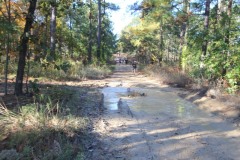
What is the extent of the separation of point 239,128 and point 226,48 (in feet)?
17.3

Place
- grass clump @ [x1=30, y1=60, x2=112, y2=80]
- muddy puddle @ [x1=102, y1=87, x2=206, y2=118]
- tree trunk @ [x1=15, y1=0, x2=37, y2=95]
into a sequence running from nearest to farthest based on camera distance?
1. tree trunk @ [x1=15, y1=0, x2=37, y2=95]
2. muddy puddle @ [x1=102, y1=87, x2=206, y2=118]
3. grass clump @ [x1=30, y1=60, x2=112, y2=80]

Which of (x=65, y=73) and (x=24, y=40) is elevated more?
(x=24, y=40)

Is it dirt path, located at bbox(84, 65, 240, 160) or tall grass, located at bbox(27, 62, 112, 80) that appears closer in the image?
dirt path, located at bbox(84, 65, 240, 160)

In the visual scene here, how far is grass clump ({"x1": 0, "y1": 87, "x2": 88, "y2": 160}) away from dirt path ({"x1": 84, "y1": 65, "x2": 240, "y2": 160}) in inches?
22.9

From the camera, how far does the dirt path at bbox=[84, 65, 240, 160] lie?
5656 millimetres

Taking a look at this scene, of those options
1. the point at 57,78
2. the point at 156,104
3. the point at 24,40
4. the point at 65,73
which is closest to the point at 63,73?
the point at 65,73

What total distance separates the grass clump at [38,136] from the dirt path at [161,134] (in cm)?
58

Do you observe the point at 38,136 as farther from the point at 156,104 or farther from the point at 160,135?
the point at 156,104

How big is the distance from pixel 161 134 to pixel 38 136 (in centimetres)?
304

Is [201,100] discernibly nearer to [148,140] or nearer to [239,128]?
[239,128]

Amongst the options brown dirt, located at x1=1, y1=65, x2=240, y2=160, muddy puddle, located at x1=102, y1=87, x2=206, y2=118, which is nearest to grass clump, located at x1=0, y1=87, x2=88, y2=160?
brown dirt, located at x1=1, y1=65, x2=240, y2=160

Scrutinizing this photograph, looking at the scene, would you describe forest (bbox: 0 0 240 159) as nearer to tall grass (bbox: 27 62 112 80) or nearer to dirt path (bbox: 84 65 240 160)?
tall grass (bbox: 27 62 112 80)

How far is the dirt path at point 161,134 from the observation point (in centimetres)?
566

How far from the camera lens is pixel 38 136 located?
5.27 metres
